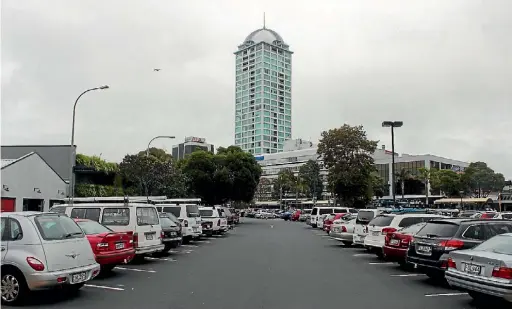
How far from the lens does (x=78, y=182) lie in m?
41.0

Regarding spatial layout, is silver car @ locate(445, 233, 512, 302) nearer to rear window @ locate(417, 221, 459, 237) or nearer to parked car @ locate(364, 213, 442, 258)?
rear window @ locate(417, 221, 459, 237)

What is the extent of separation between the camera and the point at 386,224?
1675cm

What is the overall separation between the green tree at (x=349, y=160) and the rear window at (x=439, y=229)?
33811 millimetres

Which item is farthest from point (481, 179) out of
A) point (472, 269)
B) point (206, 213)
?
point (472, 269)

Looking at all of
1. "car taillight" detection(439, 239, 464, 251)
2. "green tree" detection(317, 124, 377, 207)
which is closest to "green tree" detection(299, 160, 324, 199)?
"green tree" detection(317, 124, 377, 207)

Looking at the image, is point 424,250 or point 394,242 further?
point 394,242

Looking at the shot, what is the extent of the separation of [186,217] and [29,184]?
1313 centimetres

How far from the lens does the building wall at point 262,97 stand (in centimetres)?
18700

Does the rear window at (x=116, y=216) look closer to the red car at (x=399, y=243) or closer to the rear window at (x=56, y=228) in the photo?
the rear window at (x=56, y=228)

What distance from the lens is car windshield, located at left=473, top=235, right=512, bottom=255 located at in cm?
884

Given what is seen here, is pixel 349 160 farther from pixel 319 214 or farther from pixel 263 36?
pixel 263 36

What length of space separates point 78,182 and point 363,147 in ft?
83.3

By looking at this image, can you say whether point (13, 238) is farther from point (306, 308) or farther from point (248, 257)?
point (248, 257)

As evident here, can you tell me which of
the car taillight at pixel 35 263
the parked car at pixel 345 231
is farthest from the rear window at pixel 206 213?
the car taillight at pixel 35 263
